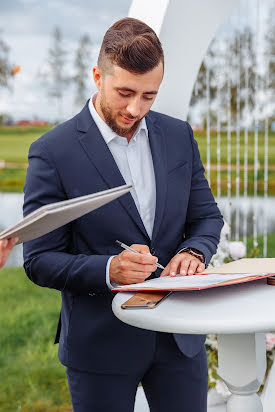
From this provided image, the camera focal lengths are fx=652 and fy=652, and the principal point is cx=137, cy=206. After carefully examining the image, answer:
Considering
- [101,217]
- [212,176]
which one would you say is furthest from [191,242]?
[212,176]

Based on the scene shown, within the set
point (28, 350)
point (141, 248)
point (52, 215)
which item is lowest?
point (28, 350)

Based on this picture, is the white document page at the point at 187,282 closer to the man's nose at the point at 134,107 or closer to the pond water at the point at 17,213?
the man's nose at the point at 134,107

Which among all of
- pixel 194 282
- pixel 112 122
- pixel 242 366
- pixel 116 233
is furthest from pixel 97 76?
pixel 242 366

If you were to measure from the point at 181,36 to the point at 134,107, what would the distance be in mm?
1290

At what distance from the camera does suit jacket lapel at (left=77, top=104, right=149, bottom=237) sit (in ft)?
6.26

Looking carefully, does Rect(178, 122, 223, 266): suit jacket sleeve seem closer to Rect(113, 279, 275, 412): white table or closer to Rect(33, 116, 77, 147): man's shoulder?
Rect(113, 279, 275, 412): white table

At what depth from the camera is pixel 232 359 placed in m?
1.83

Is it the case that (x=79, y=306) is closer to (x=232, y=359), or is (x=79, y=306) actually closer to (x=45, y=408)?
(x=232, y=359)

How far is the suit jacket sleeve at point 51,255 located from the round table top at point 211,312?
12 cm

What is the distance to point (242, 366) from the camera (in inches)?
72.0

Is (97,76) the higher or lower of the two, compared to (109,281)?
higher

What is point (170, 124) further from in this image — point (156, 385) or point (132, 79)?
point (156, 385)

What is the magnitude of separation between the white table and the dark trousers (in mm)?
140

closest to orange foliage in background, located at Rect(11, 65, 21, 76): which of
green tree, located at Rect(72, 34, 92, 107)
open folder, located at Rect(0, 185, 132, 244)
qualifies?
green tree, located at Rect(72, 34, 92, 107)
